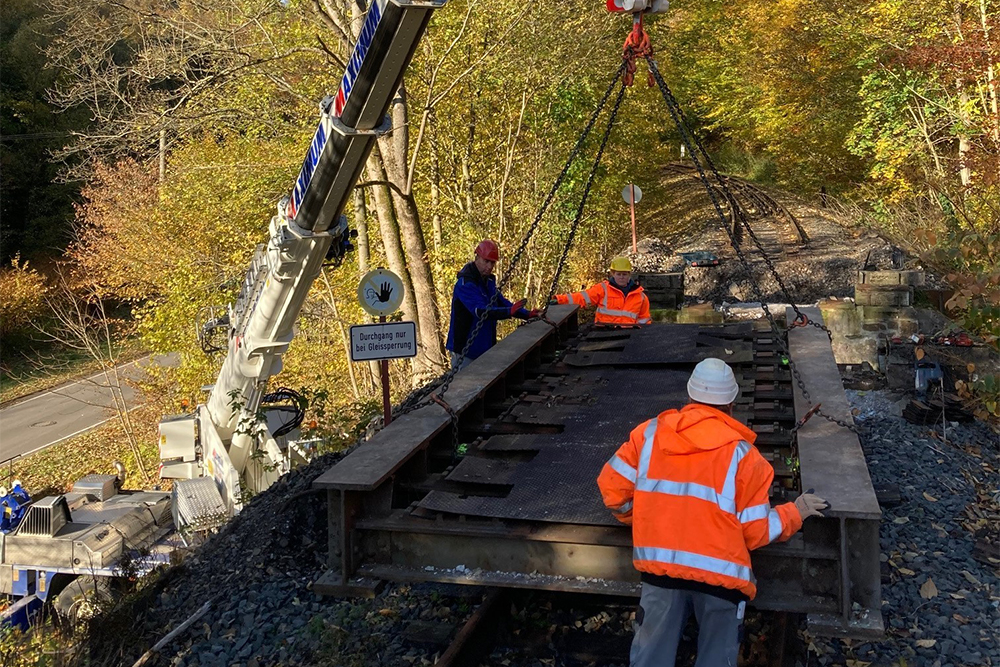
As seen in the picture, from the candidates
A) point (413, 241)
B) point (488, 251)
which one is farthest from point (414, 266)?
point (488, 251)

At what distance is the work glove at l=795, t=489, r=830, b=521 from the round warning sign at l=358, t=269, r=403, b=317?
16.2 ft

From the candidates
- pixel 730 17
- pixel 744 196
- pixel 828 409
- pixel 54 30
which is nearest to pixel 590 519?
pixel 828 409

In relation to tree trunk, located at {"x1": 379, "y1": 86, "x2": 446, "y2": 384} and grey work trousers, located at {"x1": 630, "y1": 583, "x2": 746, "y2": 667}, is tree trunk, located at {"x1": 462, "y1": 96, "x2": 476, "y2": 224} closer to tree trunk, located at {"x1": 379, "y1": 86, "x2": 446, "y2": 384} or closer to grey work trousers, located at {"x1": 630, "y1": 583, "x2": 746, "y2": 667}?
tree trunk, located at {"x1": 379, "y1": 86, "x2": 446, "y2": 384}

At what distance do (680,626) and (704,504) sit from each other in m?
0.65

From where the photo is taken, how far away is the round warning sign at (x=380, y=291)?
312 inches

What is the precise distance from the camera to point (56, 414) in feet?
96.0

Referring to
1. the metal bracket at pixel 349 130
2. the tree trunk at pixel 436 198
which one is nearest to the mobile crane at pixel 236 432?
the metal bracket at pixel 349 130

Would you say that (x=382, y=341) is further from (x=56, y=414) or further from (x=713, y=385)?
(x=56, y=414)

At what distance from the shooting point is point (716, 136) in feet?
133

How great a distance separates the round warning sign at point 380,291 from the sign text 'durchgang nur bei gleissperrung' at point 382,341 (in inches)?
14.4

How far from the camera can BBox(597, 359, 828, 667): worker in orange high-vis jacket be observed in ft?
11.4

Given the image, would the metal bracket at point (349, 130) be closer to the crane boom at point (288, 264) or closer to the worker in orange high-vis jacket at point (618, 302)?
the crane boom at point (288, 264)

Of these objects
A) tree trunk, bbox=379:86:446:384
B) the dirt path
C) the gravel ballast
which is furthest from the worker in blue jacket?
Result: the dirt path

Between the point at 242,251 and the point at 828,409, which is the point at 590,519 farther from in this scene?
the point at 242,251
